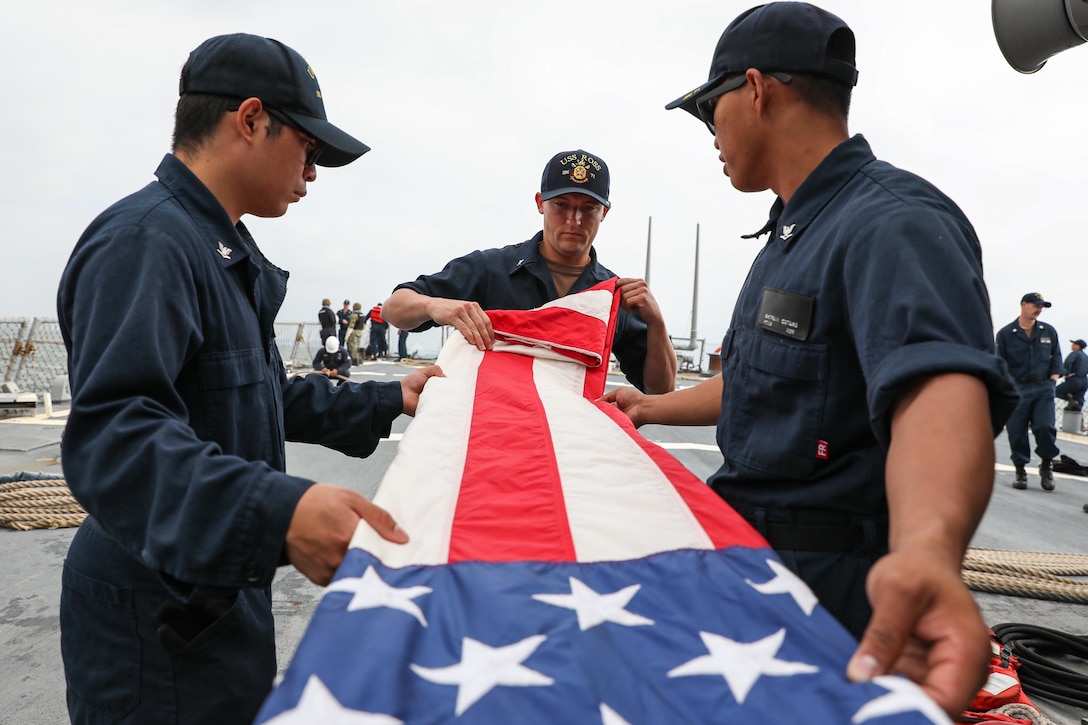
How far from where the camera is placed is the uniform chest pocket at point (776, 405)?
1.31 metres

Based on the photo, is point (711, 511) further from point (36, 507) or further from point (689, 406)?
point (36, 507)

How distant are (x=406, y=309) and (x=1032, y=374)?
843 cm

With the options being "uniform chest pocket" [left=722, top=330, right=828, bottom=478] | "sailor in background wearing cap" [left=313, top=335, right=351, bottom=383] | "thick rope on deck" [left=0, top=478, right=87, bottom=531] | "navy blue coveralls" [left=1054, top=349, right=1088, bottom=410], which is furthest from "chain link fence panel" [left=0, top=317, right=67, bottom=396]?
"navy blue coveralls" [left=1054, top=349, right=1088, bottom=410]

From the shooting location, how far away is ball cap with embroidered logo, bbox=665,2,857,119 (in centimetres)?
144

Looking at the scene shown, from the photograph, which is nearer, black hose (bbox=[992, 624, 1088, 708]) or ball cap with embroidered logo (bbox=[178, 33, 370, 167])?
ball cap with embroidered logo (bbox=[178, 33, 370, 167])

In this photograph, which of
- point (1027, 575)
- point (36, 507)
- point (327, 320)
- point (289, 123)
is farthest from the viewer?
point (327, 320)

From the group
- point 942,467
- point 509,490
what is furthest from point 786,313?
point 509,490

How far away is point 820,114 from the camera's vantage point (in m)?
1.50

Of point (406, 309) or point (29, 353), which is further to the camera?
point (29, 353)

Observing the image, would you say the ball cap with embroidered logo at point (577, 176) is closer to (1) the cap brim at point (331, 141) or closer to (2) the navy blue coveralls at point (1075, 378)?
(1) the cap brim at point (331, 141)

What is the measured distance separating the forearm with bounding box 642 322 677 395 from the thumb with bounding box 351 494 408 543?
1.82 m

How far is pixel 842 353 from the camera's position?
1.28 meters

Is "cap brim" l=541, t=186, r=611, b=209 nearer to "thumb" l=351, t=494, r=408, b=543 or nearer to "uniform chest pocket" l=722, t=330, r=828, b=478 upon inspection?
"uniform chest pocket" l=722, t=330, r=828, b=478

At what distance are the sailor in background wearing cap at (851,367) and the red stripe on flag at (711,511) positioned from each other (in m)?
0.07
